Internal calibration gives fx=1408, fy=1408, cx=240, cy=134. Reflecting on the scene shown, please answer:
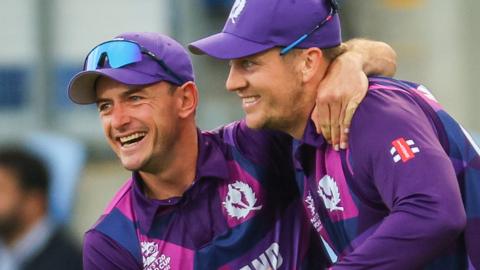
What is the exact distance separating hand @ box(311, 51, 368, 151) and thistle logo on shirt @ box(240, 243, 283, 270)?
555 mm

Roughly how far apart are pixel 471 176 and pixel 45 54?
442 cm

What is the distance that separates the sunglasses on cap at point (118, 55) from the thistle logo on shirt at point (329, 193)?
0.68 metres

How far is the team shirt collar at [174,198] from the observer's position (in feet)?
15.4

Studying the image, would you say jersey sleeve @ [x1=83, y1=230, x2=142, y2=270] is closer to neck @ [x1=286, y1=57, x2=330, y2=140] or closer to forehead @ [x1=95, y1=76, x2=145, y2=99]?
forehead @ [x1=95, y1=76, x2=145, y2=99]

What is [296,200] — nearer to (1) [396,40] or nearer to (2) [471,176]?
(2) [471,176]

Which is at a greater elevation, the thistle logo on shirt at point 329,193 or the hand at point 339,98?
the hand at point 339,98

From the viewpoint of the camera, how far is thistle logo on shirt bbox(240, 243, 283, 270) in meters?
4.70

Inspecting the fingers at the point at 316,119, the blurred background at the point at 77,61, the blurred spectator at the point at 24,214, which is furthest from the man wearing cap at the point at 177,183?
the blurred background at the point at 77,61

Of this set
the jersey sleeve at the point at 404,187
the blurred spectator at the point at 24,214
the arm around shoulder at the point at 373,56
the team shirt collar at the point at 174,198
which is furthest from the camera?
the blurred spectator at the point at 24,214

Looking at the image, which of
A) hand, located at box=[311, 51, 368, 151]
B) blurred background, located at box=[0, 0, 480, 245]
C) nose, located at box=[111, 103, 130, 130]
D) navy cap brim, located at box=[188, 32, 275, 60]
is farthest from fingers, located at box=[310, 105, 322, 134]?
blurred background, located at box=[0, 0, 480, 245]

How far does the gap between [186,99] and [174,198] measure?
34 centimetres

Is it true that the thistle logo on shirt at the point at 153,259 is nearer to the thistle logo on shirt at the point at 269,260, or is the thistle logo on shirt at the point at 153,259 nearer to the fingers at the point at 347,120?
the thistle logo on shirt at the point at 269,260

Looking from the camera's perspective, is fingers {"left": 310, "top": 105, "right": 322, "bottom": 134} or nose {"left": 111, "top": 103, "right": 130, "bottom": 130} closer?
fingers {"left": 310, "top": 105, "right": 322, "bottom": 134}

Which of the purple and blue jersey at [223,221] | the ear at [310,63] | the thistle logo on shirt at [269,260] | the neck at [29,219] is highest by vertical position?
the ear at [310,63]
